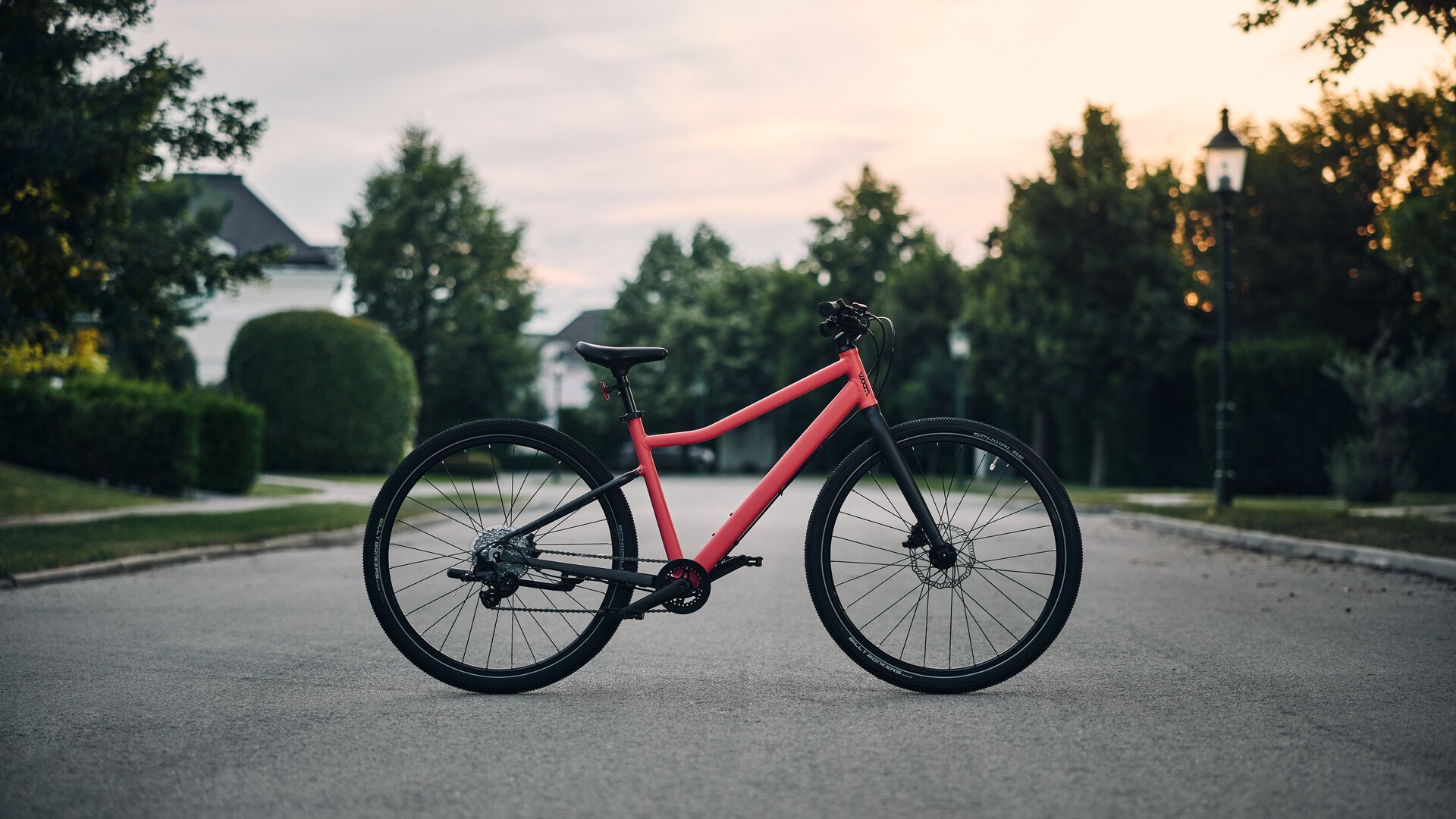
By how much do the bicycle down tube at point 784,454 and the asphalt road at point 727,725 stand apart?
0.61 metres

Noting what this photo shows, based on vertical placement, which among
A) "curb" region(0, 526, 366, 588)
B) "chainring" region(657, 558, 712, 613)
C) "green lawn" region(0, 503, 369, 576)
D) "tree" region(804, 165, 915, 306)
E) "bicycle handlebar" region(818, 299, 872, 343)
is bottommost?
"curb" region(0, 526, 366, 588)

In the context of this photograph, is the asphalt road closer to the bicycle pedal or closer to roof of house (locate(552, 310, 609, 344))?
the bicycle pedal

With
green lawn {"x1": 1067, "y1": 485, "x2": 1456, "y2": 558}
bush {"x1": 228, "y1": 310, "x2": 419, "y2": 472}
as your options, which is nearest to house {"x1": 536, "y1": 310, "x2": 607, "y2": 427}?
bush {"x1": 228, "y1": 310, "x2": 419, "y2": 472}

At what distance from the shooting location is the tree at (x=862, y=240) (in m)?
52.7

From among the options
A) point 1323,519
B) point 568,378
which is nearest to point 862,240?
point 1323,519

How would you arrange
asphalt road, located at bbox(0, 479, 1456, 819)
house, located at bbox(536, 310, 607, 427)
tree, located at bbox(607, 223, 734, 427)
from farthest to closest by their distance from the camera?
house, located at bbox(536, 310, 607, 427) → tree, located at bbox(607, 223, 734, 427) → asphalt road, located at bbox(0, 479, 1456, 819)

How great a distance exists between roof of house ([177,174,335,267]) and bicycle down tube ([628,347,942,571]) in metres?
49.5

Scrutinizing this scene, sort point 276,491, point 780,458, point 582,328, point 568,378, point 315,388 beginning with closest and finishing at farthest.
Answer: point 780,458
point 276,491
point 315,388
point 568,378
point 582,328

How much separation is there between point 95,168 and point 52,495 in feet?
21.9

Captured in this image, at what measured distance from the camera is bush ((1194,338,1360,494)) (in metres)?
24.9

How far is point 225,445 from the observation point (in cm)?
2136

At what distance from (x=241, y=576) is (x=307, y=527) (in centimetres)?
400

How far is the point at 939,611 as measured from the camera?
7.38 m

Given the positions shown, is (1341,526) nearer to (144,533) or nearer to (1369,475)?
(1369,475)
